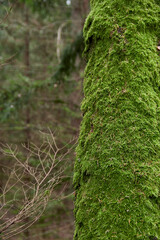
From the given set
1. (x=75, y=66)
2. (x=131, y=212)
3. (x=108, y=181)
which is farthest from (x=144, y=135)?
(x=75, y=66)

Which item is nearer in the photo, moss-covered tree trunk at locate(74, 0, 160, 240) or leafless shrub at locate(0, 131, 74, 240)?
moss-covered tree trunk at locate(74, 0, 160, 240)

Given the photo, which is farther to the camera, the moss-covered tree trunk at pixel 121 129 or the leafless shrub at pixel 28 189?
the leafless shrub at pixel 28 189

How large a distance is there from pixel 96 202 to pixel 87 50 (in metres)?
1.25

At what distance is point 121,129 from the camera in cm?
160

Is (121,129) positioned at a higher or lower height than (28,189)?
higher

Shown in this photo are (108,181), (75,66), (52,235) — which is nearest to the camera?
(108,181)

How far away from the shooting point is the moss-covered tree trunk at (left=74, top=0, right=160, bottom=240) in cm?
148

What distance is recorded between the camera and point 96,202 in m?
1.58

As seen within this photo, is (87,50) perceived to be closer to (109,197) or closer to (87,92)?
(87,92)

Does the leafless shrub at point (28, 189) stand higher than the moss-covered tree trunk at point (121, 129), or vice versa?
the moss-covered tree trunk at point (121, 129)

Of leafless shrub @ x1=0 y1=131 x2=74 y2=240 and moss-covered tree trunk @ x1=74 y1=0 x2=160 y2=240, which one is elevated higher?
moss-covered tree trunk @ x1=74 y1=0 x2=160 y2=240

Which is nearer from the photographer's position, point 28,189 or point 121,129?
point 121,129

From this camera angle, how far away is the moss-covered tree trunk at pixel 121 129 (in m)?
1.48

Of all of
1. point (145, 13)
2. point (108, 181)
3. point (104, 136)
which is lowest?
point (108, 181)
